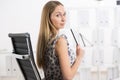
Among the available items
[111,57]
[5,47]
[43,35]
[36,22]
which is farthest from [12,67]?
[43,35]

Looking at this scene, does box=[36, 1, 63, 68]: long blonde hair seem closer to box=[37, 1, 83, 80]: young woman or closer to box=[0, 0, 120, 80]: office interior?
box=[37, 1, 83, 80]: young woman

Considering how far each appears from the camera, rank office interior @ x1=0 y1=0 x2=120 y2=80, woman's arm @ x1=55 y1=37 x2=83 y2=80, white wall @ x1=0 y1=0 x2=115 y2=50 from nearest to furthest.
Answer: woman's arm @ x1=55 y1=37 x2=83 y2=80 < office interior @ x1=0 y1=0 x2=120 y2=80 < white wall @ x1=0 y1=0 x2=115 y2=50

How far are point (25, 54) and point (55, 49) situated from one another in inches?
8.0

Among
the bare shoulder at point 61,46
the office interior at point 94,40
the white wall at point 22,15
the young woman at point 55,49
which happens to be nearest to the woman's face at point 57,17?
the young woman at point 55,49

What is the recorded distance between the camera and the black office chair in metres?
1.29

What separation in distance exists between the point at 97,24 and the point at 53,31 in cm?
189

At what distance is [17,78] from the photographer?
3357 millimetres

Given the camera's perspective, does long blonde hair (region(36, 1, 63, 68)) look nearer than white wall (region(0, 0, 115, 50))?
Yes

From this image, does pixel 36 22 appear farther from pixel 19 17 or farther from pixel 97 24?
pixel 97 24

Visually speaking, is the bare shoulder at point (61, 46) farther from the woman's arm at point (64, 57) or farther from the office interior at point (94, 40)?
the office interior at point (94, 40)

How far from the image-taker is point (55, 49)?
1266mm

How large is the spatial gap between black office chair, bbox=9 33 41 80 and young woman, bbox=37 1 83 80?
72mm

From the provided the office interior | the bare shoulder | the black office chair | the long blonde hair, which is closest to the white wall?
the office interior

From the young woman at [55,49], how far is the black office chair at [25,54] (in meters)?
0.07
